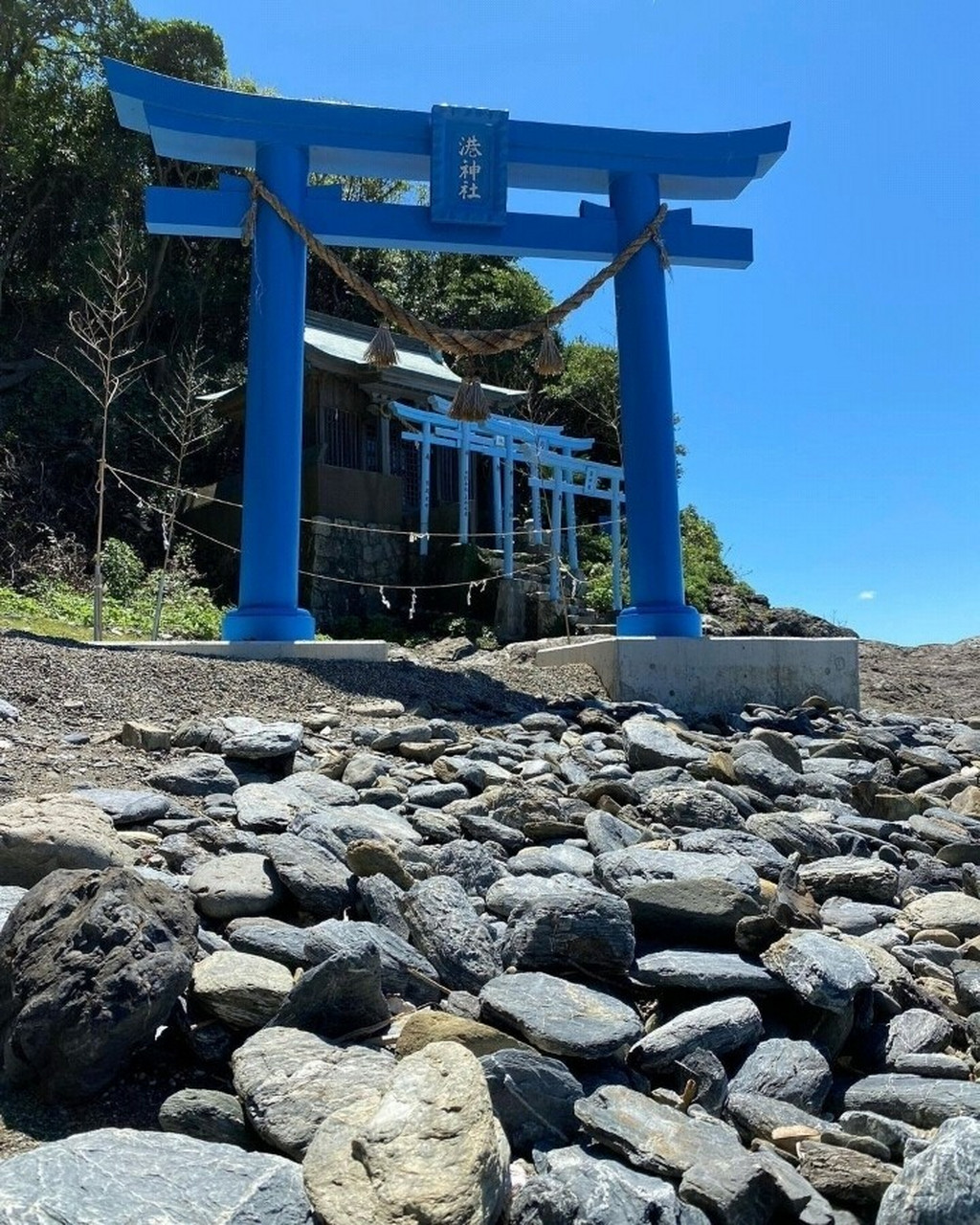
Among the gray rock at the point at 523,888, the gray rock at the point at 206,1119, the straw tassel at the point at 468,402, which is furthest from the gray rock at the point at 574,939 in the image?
the straw tassel at the point at 468,402

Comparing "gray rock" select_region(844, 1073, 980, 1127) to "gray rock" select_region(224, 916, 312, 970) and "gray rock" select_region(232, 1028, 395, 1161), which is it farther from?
"gray rock" select_region(224, 916, 312, 970)

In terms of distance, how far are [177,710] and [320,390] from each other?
12757 mm

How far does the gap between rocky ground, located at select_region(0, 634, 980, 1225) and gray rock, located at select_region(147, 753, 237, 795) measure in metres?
0.01

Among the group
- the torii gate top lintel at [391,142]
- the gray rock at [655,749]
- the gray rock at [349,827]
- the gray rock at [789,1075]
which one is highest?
the torii gate top lintel at [391,142]

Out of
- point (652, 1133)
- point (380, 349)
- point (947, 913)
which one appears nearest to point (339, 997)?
point (652, 1133)

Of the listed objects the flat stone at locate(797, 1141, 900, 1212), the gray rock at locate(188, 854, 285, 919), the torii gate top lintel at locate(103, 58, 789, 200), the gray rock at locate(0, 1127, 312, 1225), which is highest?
the torii gate top lintel at locate(103, 58, 789, 200)

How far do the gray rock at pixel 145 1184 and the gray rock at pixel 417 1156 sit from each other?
7 centimetres

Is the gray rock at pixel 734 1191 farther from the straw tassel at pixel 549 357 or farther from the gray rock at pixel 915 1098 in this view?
the straw tassel at pixel 549 357

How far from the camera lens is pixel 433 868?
338 centimetres

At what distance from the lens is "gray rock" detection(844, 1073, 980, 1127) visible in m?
2.46

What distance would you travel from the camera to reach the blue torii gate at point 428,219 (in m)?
7.19

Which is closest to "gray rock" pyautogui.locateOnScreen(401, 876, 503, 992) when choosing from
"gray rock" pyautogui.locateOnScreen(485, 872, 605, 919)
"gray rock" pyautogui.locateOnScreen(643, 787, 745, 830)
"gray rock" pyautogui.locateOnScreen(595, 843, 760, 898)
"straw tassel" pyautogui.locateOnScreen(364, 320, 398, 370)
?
"gray rock" pyautogui.locateOnScreen(485, 872, 605, 919)

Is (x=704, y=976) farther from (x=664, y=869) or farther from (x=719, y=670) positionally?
(x=719, y=670)

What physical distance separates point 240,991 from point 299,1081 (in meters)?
0.29
